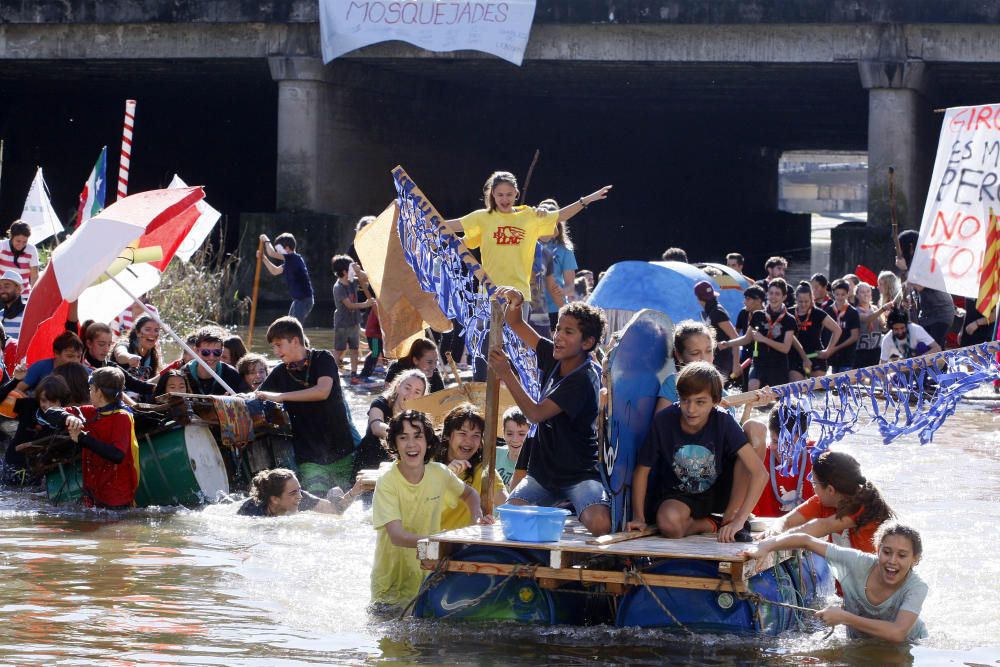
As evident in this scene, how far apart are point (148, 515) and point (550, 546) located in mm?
4253

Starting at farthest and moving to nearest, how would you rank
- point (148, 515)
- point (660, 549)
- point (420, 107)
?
1. point (420, 107)
2. point (148, 515)
3. point (660, 549)

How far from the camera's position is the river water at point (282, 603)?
269 inches

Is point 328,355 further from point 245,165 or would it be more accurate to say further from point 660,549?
point 245,165

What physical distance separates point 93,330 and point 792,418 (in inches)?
207

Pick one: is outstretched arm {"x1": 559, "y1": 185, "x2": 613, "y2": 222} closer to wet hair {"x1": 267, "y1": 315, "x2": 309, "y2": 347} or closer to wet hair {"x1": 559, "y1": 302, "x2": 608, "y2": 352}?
wet hair {"x1": 267, "y1": 315, "x2": 309, "y2": 347}

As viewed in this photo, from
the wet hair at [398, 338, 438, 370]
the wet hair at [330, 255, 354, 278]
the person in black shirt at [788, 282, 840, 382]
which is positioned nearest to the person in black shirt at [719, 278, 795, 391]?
the person in black shirt at [788, 282, 840, 382]

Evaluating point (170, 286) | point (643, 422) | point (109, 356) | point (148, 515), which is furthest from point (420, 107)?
point (643, 422)

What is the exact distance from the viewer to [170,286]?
19406 mm

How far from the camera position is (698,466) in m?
7.13

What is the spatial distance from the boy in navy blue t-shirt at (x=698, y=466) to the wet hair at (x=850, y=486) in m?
0.44

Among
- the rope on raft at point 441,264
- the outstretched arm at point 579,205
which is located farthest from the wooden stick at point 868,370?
the outstretched arm at point 579,205

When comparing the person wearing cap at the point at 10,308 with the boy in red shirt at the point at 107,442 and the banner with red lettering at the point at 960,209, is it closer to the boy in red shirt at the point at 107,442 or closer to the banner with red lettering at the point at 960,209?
the boy in red shirt at the point at 107,442

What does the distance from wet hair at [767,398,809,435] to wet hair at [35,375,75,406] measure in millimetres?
4620

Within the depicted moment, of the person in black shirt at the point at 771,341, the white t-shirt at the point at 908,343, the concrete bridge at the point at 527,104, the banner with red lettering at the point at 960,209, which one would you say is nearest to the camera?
the banner with red lettering at the point at 960,209
